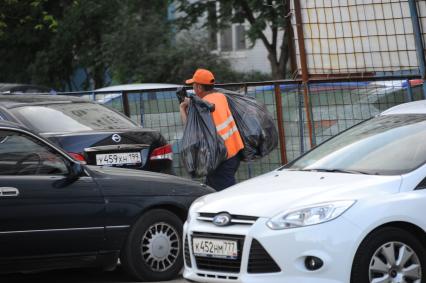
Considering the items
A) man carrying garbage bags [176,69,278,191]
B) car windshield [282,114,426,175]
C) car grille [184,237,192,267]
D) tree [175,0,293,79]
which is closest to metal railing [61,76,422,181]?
man carrying garbage bags [176,69,278,191]

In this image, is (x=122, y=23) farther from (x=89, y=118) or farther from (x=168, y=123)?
(x=89, y=118)

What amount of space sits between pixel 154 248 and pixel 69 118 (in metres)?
2.72

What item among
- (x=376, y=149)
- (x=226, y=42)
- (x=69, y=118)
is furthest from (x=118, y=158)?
(x=226, y=42)

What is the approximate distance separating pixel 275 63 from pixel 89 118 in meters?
14.5

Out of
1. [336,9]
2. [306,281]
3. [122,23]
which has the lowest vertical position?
[306,281]

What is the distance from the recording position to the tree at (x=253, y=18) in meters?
22.8

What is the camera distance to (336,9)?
35.8 feet

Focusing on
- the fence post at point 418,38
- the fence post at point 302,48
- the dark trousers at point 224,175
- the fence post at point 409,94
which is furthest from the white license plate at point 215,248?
the fence post at point 409,94

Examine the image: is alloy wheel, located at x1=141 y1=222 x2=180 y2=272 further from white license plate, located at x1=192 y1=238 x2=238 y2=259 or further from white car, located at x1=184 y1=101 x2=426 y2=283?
white license plate, located at x1=192 y1=238 x2=238 y2=259

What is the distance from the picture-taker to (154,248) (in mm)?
8250

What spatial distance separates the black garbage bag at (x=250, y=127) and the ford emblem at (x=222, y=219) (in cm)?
315

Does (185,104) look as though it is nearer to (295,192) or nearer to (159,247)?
(159,247)

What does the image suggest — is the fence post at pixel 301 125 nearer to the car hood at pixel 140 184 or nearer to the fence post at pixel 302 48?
the fence post at pixel 302 48

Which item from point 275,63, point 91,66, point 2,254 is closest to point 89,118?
point 2,254
